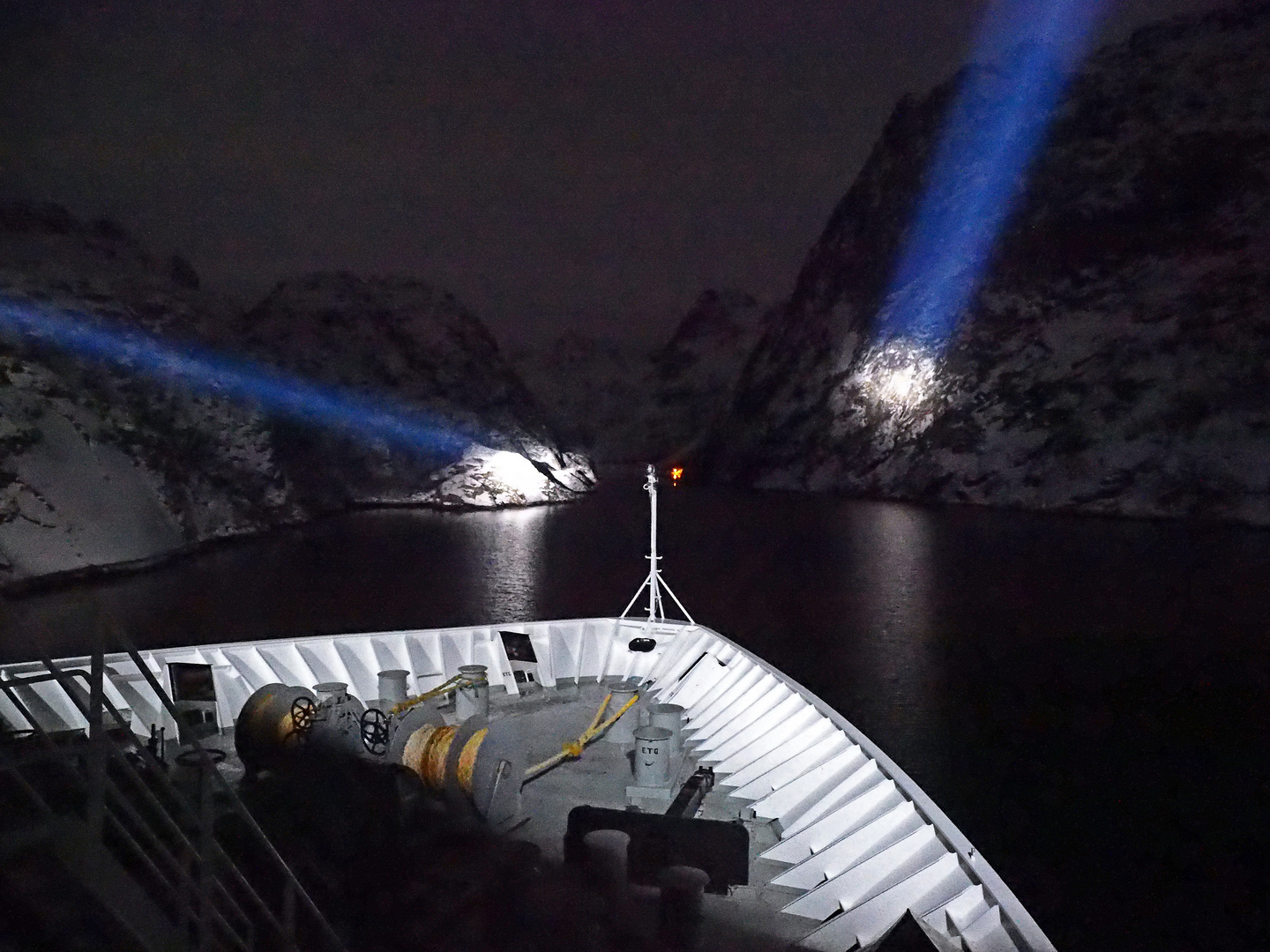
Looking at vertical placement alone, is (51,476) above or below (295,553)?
above

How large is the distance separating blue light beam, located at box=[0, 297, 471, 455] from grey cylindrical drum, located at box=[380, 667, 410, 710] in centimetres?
5645

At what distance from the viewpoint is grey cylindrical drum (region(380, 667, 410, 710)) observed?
17234mm

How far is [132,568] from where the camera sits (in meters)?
55.1

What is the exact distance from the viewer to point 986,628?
39.0 metres

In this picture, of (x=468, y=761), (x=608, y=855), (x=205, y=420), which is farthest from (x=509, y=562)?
(x=608, y=855)

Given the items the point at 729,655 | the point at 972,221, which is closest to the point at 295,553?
the point at 729,655

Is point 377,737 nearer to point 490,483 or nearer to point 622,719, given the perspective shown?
point 622,719

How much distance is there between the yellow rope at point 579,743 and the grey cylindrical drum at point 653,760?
1.87 metres

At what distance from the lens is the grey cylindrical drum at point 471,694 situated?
17.0 meters

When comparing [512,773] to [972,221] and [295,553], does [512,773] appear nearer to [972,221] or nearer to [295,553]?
[295,553]

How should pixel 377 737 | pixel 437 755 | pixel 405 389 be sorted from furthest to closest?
pixel 405 389
pixel 377 737
pixel 437 755

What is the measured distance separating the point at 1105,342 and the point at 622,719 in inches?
3644

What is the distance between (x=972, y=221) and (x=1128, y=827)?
11047 centimetres

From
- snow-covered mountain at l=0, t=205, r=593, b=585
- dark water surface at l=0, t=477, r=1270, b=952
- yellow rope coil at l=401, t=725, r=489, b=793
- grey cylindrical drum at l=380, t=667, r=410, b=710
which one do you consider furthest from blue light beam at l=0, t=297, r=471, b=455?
yellow rope coil at l=401, t=725, r=489, b=793
